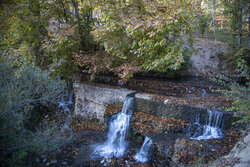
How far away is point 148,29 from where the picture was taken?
5.52 metres

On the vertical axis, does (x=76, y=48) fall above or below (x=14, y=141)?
above

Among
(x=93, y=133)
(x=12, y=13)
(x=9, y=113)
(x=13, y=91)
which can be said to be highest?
(x=12, y=13)

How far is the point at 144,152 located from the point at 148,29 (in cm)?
415

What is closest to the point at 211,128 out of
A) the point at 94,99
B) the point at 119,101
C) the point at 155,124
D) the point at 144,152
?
the point at 155,124

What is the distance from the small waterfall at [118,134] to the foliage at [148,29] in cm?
139

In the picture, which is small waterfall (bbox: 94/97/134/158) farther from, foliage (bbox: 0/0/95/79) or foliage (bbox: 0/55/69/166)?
foliage (bbox: 0/0/95/79)

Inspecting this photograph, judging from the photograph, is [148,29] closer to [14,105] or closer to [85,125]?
[14,105]

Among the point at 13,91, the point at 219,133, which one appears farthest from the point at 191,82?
the point at 13,91

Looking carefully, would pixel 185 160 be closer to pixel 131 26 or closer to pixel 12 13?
pixel 131 26

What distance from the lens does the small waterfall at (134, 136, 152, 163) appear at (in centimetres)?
532

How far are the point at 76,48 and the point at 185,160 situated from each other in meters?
6.61

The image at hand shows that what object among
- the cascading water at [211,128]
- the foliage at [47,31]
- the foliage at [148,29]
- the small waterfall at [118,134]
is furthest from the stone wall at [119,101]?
the foliage at [47,31]

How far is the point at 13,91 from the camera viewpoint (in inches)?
155

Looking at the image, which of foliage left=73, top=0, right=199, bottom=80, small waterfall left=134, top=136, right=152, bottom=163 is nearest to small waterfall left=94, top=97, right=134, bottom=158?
small waterfall left=134, top=136, right=152, bottom=163
